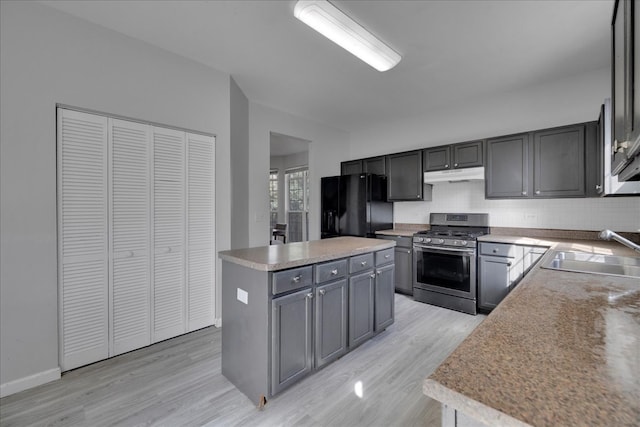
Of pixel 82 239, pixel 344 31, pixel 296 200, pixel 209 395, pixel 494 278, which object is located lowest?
pixel 209 395

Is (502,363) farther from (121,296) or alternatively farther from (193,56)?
(193,56)

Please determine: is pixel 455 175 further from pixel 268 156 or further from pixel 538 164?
pixel 268 156

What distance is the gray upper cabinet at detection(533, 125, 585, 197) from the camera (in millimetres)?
2986

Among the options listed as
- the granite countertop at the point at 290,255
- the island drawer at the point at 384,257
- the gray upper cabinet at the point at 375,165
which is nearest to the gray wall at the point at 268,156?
the gray upper cabinet at the point at 375,165

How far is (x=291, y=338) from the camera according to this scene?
194cm

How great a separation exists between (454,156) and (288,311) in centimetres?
322

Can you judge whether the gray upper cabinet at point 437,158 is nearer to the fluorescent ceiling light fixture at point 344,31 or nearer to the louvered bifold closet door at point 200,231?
the fluorescent ceiling light fixture at point 344,31

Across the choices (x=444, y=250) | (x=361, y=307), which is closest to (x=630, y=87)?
(x=361, y=307)

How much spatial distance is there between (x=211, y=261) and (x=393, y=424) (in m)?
2.30

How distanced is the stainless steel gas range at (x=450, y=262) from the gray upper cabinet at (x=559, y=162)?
825 mm

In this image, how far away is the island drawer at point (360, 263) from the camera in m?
2.39

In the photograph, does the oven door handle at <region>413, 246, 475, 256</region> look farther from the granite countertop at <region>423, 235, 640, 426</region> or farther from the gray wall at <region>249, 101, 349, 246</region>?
the granite countertop at <region>423, 235, 640, 426</region>

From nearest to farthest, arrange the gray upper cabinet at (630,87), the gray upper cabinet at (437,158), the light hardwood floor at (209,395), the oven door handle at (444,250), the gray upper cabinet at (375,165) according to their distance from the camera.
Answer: the gray upper cabinet at (630,87) → the light hardwood floor at (209,395) → the oven door handle at (444,250) → the gray upper cabinet at (437,158) → the gray upper cabinet at (375,165)

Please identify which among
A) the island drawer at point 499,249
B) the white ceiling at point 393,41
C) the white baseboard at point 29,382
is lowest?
the white baseboard at point 29,382
